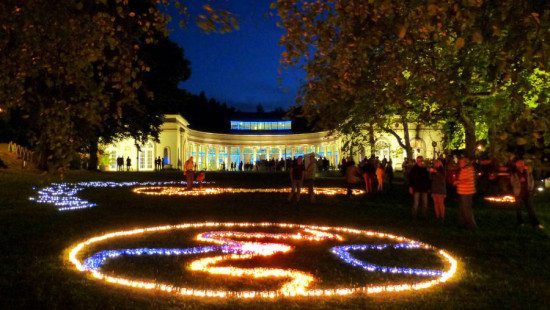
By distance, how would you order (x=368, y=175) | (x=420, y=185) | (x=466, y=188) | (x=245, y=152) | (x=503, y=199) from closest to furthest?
(x=466, y=188), (x=420, y=185), (x=503, y=199), (x=368, y=175), (x=245, y=152)

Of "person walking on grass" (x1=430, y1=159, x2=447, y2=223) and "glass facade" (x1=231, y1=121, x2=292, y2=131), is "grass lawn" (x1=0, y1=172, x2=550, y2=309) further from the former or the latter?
"glass facade" (x1=231, y1=121, x2=292, y2=131)

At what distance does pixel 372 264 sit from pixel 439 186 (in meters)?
8.29

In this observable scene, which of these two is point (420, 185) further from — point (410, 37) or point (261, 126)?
point (261, 126)

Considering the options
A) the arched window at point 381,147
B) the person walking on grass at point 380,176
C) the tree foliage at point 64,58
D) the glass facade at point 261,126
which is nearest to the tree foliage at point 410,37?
the tree foliage at point 64,58

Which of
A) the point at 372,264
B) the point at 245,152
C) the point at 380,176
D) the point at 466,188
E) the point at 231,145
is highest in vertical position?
the point at 231,145

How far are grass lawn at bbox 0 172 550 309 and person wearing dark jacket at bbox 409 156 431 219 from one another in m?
0.76

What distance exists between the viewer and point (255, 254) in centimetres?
1108

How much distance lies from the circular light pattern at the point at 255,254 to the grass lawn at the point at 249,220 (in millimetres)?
287

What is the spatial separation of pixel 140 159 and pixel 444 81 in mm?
87221

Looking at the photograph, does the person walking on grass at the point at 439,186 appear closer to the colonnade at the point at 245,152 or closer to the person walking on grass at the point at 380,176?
the person walking on grass at the point at 380,176

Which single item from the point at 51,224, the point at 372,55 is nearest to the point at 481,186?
the point at 372,55

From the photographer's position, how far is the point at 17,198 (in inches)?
875

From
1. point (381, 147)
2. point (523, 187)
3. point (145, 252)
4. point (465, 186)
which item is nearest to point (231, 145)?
point (381, 147)

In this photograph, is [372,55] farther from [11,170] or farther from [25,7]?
[11,170]
